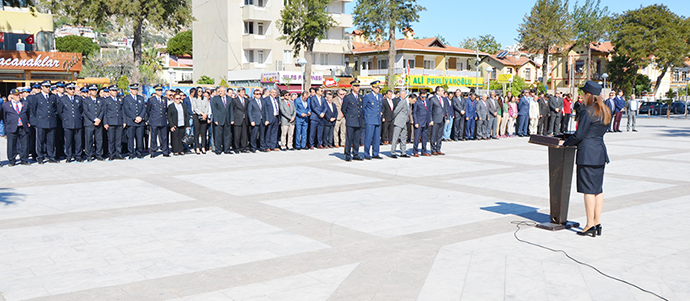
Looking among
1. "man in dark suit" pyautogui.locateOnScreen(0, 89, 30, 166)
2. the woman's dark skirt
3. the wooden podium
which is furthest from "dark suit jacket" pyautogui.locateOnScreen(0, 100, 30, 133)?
the woman's dark skirt

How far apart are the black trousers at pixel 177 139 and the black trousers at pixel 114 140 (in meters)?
1.45

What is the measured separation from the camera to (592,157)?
672 cm

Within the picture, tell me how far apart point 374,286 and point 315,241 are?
1.64 m

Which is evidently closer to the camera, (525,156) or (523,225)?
(523,225)

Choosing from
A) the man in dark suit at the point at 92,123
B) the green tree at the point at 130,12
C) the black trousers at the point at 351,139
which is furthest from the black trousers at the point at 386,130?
the green tree at the point at 130,12

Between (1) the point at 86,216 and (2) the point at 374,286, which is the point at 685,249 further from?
(1) the point at 86,216

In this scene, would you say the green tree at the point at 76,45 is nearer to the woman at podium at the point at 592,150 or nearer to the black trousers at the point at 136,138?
the black trousers at the point at 136,138

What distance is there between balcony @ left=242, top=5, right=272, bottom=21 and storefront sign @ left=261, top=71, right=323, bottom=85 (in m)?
5.91

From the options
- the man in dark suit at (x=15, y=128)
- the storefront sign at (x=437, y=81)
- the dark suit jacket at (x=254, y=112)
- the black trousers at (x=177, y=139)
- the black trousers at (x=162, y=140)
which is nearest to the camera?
the man in dark suit at (x=15, y=128)

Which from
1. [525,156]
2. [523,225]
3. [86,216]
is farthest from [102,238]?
[525,156]

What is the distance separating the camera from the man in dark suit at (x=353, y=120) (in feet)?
48.3

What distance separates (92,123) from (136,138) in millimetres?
1282

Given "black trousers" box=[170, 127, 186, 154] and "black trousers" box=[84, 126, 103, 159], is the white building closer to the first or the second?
"black trousers" box=[170, 127, 186, 154]

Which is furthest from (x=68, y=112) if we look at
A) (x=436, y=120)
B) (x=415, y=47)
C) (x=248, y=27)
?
(x=415, y=47)
